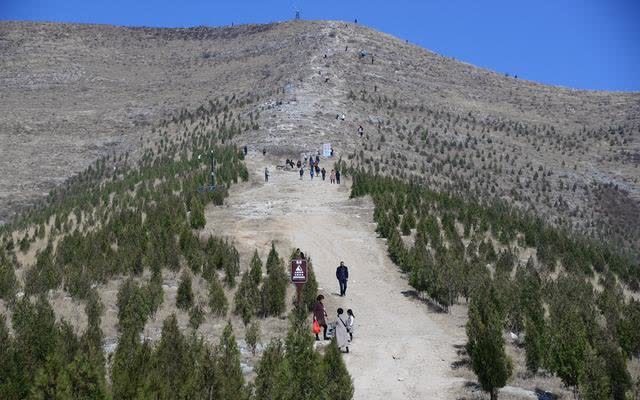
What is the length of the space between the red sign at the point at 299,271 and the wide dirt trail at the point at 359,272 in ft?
4.01

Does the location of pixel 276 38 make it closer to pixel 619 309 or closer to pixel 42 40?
pixel 42 40

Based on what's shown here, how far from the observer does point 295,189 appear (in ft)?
98.5

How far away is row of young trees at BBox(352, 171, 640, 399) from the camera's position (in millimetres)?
9664

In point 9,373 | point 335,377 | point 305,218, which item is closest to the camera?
point 9,373

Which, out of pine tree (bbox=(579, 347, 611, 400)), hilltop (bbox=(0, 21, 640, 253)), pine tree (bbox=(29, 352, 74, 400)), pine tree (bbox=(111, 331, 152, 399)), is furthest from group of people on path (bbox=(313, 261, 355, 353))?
hilltop (bbox=(0, 21, 640, 253))

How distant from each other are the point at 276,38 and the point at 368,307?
58.2 metres

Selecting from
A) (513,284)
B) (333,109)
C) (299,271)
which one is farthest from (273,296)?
(333,109)

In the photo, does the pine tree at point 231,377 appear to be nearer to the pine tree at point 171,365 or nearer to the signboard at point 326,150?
the pine tree at point 171,365

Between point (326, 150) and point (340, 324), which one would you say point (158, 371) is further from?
point (326, 150)

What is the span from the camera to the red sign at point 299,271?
1462 centimetres

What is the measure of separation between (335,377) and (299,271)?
18.4 ft

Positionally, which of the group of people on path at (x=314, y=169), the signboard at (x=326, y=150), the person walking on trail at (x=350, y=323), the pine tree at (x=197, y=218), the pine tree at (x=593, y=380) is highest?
the signboard at (x=326, y=150)

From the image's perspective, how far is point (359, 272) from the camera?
1883 centimetres

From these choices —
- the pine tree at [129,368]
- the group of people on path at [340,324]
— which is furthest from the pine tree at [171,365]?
the group of people on path at [340,324]
